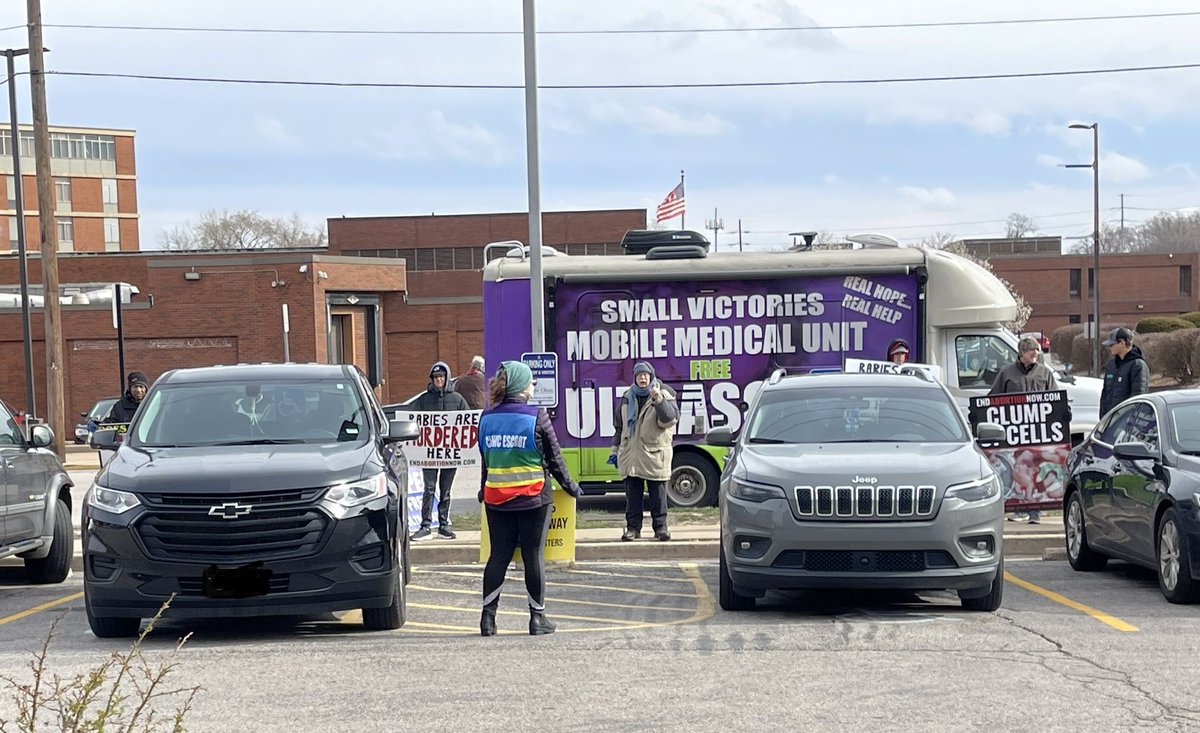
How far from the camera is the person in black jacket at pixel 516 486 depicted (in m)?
9.30

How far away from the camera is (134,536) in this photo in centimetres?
884

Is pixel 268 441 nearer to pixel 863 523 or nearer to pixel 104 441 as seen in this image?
pixel 104 441

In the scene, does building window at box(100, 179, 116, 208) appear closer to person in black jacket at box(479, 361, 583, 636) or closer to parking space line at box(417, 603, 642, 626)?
parking space line at box(417, 603, 642, 626)

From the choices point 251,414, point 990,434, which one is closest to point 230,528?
point 251,414

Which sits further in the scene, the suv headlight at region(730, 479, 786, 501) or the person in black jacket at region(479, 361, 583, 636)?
the suv headlight at region(730, 479, 786, 501)

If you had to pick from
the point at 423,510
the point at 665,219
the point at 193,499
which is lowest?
the point at 423,510

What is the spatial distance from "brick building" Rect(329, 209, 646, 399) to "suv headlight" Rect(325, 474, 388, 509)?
127 feet

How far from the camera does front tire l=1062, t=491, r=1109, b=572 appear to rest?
12.0 m

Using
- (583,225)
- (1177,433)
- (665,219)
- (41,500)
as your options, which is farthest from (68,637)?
(583,225)

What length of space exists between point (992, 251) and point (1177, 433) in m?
83.5

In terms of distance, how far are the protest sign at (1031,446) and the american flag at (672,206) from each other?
710 inches

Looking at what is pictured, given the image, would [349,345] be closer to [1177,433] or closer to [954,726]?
[1177,433]

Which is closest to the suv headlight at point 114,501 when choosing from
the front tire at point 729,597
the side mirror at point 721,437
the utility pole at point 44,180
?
the front tire at point 729,597

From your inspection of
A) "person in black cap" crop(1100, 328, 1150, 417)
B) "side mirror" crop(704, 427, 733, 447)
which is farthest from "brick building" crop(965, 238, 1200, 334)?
"side mirror" crop(704, 427, 733, 447)
